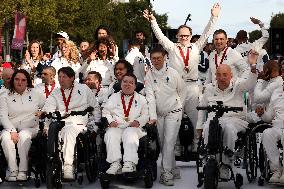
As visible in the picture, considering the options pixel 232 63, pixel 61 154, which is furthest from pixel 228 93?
pixel 61 154

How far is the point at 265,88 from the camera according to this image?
9422 mm

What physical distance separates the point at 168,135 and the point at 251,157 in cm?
124

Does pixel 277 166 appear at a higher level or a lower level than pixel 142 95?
lower

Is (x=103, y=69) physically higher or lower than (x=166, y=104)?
higher

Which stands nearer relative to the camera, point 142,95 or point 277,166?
point 277,166

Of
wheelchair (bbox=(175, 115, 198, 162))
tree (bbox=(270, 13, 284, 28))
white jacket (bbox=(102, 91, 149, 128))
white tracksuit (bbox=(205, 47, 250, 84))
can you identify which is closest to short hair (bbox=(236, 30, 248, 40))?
white tracksuit (bbox=(205, 47, 250, 84))

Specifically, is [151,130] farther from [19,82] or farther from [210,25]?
[210,25]

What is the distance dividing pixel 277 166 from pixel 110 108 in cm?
250

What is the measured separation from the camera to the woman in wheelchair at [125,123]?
867cm

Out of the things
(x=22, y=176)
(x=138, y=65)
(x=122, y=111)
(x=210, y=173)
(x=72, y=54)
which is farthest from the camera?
(x=138, y=65)

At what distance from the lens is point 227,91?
9.16m

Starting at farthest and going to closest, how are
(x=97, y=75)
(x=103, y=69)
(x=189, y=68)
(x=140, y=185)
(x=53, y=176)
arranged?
(x=103, y=69) → (x=97, y=75) → (x=189, y=68) → (x=140, y=185) → (x=53, y=176)

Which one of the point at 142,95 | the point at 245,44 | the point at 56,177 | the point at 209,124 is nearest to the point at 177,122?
the point at 142,95

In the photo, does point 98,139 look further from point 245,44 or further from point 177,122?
point 245,44
